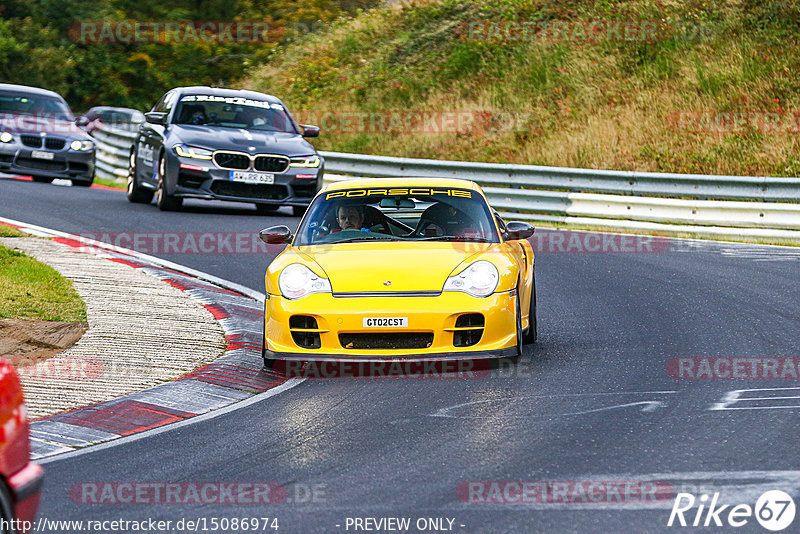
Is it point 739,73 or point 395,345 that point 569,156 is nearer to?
point 739,73

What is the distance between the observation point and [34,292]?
11.3 m

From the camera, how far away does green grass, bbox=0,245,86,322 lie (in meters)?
10.4

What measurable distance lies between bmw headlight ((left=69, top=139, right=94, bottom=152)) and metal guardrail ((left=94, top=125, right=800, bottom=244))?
15.6ft

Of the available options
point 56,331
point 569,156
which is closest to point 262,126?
point 569,156

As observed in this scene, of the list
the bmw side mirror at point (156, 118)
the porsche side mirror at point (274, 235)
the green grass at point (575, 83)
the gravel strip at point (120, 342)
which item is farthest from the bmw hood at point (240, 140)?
the porsche side mirror at point (274, 235)

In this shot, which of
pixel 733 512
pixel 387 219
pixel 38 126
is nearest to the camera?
pixel 733 512

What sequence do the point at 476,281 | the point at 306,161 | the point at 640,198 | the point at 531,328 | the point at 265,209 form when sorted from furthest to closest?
the point at 265,209 < the point at 640,198 < the point at 306,161 < the point at 531,328 < the point at 476,281

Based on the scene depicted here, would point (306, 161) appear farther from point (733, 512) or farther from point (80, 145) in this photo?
point (733, 512)

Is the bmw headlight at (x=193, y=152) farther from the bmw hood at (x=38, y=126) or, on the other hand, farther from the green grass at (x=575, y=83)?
the green grass at (x=575, y=83)

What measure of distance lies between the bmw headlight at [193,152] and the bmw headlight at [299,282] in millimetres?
9477

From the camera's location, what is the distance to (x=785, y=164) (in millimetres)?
22969

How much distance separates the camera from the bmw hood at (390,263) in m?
8.81

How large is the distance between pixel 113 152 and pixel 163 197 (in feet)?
32.8

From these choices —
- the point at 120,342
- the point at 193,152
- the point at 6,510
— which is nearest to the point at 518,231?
the point at 120,342
